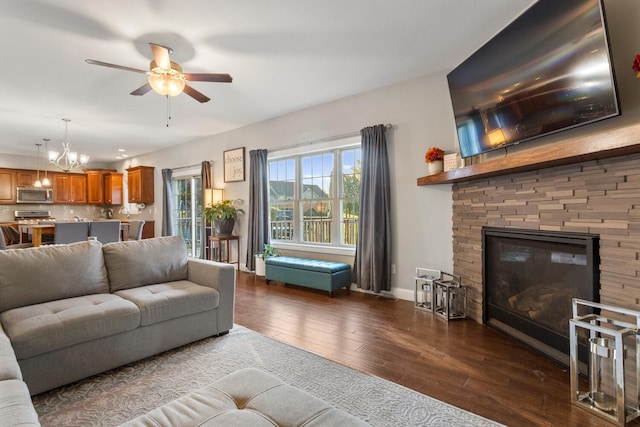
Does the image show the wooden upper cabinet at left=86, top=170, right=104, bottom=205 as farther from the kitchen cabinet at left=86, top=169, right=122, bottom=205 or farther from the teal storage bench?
the teal storage bench

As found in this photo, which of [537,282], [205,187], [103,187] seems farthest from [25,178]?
[537,282]

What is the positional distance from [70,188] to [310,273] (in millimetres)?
8395

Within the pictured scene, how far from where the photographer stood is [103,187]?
904 centimetres

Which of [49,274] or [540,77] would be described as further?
[49,274]

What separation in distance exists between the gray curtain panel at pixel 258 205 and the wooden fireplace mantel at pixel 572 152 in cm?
341

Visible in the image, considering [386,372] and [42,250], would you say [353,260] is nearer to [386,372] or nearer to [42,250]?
[386,372]

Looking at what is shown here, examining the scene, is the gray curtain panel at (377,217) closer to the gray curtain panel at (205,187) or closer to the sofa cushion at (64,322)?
the sofa cushion at (64,322)

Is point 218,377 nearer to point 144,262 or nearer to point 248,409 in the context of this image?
point 248,409

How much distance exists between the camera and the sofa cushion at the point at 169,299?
233cm

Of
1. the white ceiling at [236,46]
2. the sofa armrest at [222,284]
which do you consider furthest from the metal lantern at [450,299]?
the white ceiling at [236,46]

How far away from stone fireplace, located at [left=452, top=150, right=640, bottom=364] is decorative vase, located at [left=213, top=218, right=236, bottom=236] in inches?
160

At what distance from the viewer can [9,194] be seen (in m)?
7.76

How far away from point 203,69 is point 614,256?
Result: 403cm

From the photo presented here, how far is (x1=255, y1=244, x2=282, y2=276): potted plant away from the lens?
16.7ft
